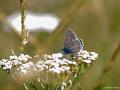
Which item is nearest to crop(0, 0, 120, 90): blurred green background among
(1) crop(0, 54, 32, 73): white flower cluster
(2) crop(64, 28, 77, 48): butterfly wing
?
(1) crop(0, 54, 32, 73): white flower cluster

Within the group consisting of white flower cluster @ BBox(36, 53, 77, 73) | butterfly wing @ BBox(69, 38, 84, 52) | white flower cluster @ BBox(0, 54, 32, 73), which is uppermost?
butterfly wing @ BBox(69, 38, 84, 52)

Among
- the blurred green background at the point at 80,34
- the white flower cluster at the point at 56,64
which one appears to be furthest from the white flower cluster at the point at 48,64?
the blurred green background at the point at 80,34

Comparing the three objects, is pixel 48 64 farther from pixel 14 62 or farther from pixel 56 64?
pixel 14 62

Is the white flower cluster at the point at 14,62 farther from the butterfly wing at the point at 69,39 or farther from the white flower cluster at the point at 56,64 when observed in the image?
the butterfly wing at the point at 69,39

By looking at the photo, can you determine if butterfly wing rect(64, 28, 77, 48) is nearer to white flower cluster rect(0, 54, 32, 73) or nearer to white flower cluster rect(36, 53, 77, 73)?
white flower cluster rect(36, 53, 77, 73)

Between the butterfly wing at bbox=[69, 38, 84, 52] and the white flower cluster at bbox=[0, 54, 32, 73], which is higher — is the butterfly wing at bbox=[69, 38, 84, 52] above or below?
above

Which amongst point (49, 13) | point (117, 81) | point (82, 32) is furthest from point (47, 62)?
point (49, 13)

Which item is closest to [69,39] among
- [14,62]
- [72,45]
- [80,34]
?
[72,45]
